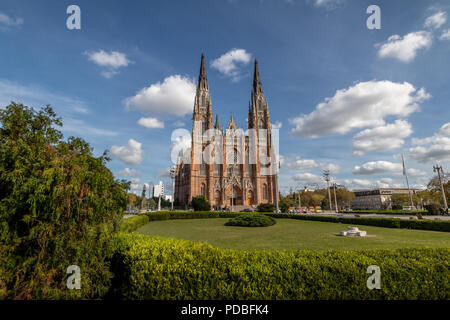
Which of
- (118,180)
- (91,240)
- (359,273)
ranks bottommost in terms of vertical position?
(359,273)

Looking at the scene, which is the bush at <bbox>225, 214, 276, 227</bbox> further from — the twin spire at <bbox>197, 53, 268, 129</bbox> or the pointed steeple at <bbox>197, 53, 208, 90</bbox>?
the pointed steeple at <bbox>197, 53, 208, 90</bbox>

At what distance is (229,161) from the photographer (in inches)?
2224

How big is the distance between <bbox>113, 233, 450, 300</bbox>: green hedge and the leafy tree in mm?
1016

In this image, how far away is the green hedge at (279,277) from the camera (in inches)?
162

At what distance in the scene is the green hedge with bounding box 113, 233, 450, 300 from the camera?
4.12m

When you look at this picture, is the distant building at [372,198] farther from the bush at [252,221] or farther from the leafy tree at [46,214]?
the leafy tree at [46,214]

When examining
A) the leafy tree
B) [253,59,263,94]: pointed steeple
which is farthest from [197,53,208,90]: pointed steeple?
the leafy tree

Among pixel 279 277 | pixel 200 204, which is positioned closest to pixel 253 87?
pixel 200 204

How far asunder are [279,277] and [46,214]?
4.74 meters

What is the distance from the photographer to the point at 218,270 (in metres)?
4.31

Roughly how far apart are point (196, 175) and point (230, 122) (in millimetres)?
18981

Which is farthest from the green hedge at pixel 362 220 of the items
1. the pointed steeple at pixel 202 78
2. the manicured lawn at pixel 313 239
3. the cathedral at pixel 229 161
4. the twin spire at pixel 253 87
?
the pointed steeple at pixel 202 78
